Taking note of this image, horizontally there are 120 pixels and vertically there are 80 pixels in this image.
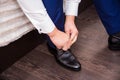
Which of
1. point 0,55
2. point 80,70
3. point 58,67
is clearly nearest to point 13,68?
point 0,55

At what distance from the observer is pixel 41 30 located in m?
0.77

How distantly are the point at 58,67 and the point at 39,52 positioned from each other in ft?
0.57

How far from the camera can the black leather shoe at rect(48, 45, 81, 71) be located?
996mm

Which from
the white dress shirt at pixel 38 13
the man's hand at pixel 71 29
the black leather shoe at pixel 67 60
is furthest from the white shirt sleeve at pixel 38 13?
the black leather shoe at pixel 67 60

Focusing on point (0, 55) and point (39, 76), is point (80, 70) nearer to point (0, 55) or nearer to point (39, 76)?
point (39, 76)

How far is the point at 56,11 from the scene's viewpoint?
87 centimetres

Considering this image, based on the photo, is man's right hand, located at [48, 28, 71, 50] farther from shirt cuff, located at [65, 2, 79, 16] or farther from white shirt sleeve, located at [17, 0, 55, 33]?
shirt cuff, located at [65, 2, 79, 16]

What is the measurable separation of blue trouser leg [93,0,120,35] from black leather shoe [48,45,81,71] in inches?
10.2

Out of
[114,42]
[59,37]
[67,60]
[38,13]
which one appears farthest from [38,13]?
[114,42]

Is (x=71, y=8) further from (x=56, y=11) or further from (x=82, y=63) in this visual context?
(x=82, y=63)

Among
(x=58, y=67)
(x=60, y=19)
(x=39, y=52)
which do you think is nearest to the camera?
(x=60, y=19)

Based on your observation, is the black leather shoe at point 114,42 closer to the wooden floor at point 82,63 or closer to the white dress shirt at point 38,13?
the wooden floor at point 82,63

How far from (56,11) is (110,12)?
0.30 meters

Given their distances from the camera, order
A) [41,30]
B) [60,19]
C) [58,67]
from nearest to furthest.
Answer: [41,30] → [60,19] → [58,67]
